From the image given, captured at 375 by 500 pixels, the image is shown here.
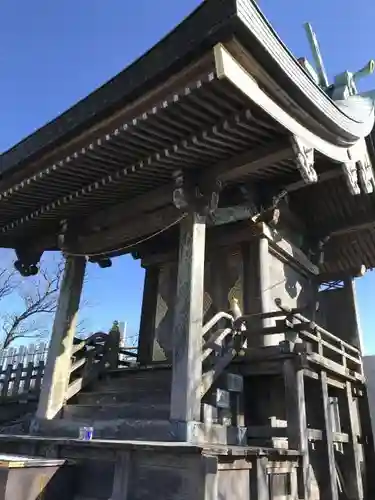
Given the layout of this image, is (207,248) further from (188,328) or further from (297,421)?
(297,421)

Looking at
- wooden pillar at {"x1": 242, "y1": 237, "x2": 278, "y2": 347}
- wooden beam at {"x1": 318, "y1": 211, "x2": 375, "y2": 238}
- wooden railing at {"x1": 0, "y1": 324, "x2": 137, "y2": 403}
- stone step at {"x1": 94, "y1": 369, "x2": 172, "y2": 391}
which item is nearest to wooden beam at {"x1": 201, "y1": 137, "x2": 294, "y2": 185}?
wooden pillar at {"x1": 242, "y1": 237, "x2": 278, "y2": 347}

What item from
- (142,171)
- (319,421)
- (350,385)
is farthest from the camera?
(350,385)

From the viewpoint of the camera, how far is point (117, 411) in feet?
22.2

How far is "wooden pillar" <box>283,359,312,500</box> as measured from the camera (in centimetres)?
605

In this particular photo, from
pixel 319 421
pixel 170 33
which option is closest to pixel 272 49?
pixel 170 33

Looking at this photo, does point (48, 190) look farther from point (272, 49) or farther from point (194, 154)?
point (272, 49)

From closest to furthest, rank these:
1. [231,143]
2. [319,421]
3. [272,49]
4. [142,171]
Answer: [272,49] → [231,143] → [142,171] → [319,421]

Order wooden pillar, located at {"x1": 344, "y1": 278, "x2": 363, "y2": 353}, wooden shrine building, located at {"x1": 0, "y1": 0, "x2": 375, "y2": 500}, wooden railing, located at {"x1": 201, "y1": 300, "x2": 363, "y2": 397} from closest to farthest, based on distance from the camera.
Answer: wooden shrine building, located at {"x1": 0, "y1": 0, "x2": 375, "y2": 500} → wooden railing, located at {"x1": 201, "y1": 300, "x2": 363, "y2": 397} → wooden pillar, located at {"x1": 344, "y1": 278, "x2": 363, "y2": 353}

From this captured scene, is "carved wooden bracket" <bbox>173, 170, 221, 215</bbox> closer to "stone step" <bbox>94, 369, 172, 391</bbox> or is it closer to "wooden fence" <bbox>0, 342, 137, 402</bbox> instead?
"stone step" <bbox>94, 369, 172, 391</bbox>

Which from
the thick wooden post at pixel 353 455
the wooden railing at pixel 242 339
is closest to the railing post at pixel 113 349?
the wooden railing at pixel 242 339

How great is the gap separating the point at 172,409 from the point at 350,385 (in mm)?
4888

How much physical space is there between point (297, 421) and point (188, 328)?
2.12 metres

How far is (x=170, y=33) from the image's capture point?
16.4 feet

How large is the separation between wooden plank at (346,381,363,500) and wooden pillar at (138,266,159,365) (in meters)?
4.28
